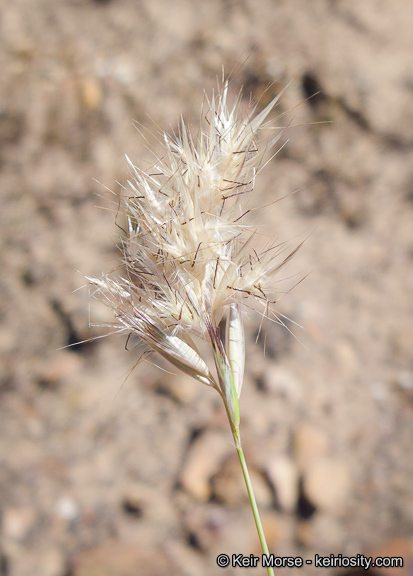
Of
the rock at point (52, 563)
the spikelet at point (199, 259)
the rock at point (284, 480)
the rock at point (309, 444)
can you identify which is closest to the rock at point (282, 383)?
the rock at point (309, 444)

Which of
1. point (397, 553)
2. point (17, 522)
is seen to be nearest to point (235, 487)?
point (397, 553)

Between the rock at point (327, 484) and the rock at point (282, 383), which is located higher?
the rock at point (282, 383)

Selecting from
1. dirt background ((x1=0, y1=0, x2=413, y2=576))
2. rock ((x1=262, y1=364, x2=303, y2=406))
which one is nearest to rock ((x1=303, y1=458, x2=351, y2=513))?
dirt background ((x1=0, y1=0, x2=413, y2=576))

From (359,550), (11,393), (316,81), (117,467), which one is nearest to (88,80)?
(316,81)

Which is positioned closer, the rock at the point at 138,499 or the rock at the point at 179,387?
the rock at the point at 138,499

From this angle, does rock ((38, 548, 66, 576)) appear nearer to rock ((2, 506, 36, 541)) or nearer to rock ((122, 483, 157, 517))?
rock ((2, 506, 36, 541))

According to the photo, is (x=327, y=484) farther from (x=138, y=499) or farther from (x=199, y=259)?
(x=199, y=259)

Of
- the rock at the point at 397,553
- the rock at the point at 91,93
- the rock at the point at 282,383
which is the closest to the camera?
the rock at the point at 397,553

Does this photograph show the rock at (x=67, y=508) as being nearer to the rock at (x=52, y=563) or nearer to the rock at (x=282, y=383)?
the rock at (x=52, y=563)
